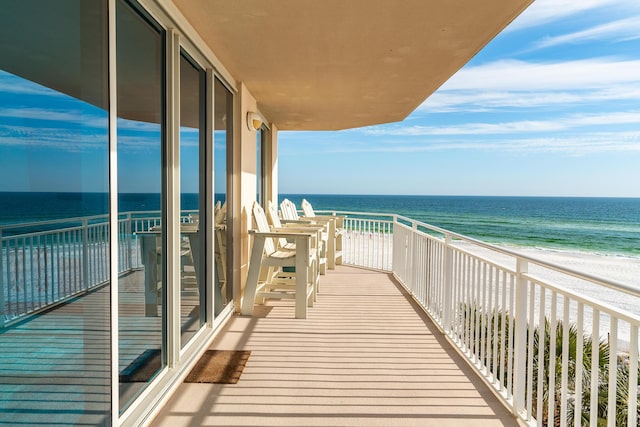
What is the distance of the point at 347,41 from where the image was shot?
9.25 feet

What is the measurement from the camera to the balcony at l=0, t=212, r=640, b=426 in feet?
5.01

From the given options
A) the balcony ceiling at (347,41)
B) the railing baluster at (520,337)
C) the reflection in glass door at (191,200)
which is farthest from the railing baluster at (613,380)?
the reflection in glass door at (191,200)

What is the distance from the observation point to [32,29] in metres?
1.16

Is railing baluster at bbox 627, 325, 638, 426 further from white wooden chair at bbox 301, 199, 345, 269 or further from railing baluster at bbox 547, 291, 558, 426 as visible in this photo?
white wooden chair at bbox 301, 199, 345, 269

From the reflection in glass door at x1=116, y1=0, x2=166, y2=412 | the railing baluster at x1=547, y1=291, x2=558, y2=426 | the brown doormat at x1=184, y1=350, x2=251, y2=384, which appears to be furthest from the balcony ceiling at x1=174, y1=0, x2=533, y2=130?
the brown doormat at x1=184, y1=350, x2=251, y2=384

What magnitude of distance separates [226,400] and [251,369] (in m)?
0.44

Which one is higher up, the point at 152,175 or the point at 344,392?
the point at 152,175

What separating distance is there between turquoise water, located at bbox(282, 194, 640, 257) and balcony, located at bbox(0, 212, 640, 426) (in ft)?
67.0

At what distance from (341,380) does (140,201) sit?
1.62m

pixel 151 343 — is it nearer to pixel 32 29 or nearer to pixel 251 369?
pixel 251 369

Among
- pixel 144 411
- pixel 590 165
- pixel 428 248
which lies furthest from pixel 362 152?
pixel 144 411

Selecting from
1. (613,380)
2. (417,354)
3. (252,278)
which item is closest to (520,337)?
(613,380)

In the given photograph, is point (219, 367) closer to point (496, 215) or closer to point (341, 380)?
point (341, 380)

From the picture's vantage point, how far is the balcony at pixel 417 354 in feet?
5.01
